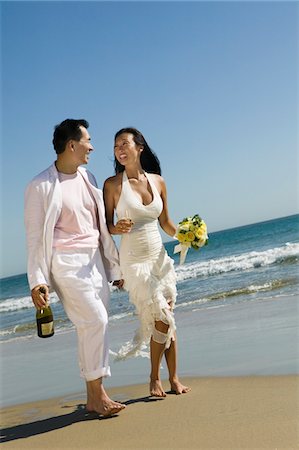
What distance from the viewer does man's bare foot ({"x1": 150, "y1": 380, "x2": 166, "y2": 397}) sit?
5.09 m

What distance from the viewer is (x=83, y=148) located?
5.12 m

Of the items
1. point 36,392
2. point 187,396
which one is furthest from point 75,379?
point 187,396

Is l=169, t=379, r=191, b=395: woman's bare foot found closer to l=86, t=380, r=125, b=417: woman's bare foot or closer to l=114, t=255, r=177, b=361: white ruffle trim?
l=114, t=255, r=177, b=361: white ruffle trim

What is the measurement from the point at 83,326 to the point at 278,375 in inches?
60.6

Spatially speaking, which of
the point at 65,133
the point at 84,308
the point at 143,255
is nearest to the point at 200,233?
the point at 143,255

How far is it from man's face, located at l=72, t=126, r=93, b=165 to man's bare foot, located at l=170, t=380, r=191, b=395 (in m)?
1.80

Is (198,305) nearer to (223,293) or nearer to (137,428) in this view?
(223,293)

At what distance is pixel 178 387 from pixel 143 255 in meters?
1.03

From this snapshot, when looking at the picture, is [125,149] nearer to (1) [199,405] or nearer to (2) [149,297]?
(2) [149,297]

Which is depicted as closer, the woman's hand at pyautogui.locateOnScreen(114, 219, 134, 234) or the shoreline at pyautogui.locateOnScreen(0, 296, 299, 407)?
the woman's hand at pyautogui.locateOnScreen(114, 219, 134, 234)

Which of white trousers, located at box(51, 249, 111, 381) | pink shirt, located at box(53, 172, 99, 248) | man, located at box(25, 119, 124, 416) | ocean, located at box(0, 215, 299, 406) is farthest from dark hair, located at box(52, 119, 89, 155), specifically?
ocean, located at box(0, 215, 299, 406)

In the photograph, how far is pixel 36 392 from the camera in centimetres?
637

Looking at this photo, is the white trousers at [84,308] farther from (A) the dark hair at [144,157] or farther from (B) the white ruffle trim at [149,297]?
(A) the dark hair at [144,157]

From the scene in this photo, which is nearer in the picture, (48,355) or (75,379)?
(75,379)
